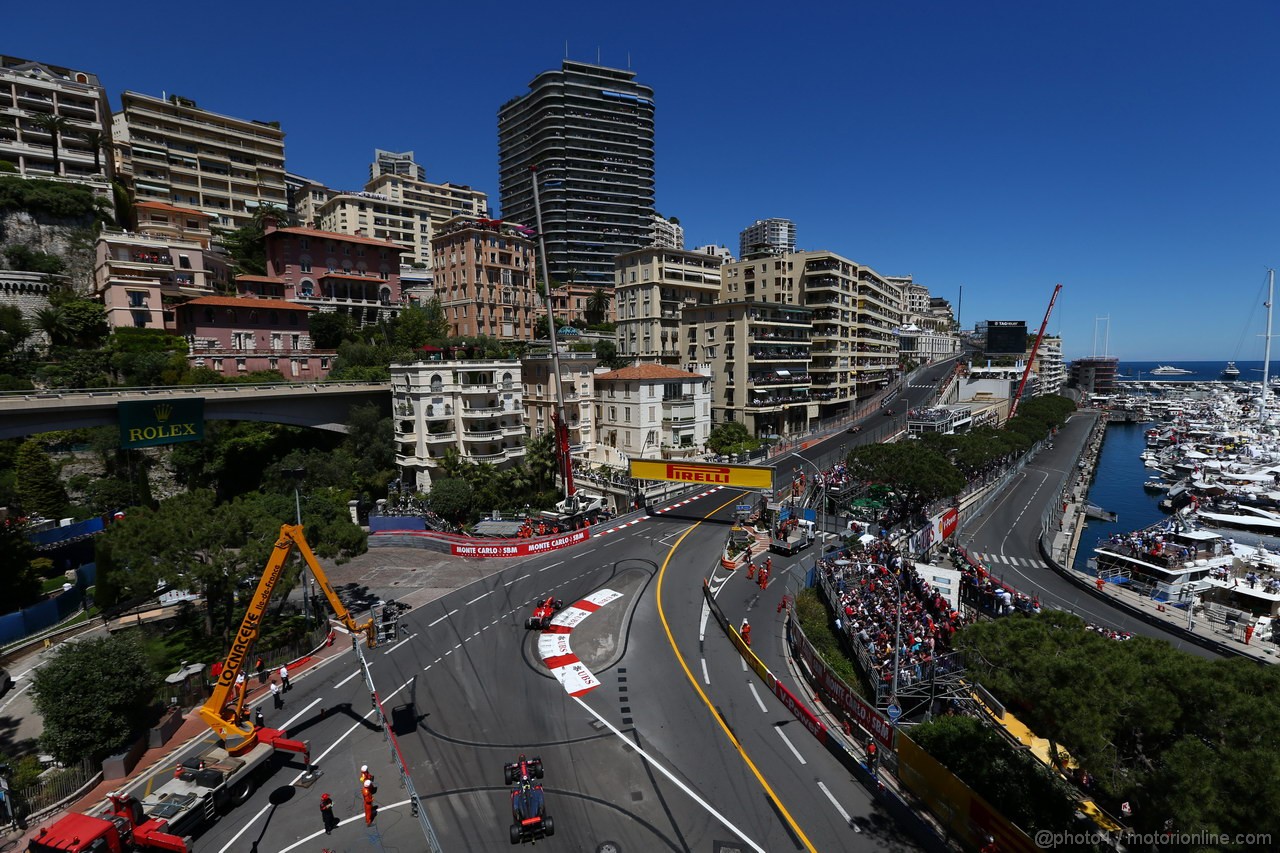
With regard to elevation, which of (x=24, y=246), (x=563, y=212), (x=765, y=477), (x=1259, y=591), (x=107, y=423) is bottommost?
(x=1259, y=591)

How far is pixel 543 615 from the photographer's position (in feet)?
99.3

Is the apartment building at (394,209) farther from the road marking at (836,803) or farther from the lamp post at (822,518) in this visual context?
the road marking at (836,803)

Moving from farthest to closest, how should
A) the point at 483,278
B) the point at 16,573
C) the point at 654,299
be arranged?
the point at 483,278, the point at 654,299, the point at 16,573

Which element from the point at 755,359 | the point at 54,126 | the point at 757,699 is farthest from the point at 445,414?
the point at 54,126

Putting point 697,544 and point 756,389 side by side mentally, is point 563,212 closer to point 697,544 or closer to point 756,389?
point 756,389

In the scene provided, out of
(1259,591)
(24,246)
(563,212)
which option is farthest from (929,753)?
(563,212)

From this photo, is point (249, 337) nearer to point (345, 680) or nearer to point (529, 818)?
point (345, 680)

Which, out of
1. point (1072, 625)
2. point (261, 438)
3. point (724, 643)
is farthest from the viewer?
point (261, 438)

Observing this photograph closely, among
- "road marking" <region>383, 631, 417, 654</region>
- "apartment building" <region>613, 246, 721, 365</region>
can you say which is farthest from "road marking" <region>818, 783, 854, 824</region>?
"apartment building" <region>613, 246, 721, 365</region>

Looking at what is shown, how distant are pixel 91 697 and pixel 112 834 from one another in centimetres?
639

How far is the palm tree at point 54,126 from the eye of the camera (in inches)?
2813

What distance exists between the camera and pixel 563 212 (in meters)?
146

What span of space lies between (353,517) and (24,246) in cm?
5428

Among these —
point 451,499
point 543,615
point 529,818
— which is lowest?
point 543,615
